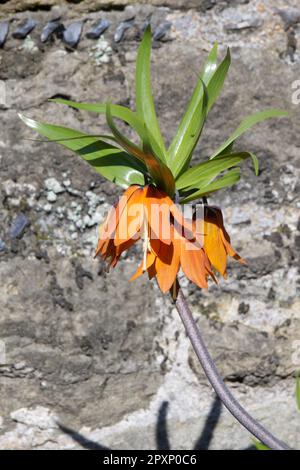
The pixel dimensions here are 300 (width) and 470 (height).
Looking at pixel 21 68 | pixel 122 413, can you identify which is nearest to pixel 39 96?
pixel 21 68

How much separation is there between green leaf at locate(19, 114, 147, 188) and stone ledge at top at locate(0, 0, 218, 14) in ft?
1.55

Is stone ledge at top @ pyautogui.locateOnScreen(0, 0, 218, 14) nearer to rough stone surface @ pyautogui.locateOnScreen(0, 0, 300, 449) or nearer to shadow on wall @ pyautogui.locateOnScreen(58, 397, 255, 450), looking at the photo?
rough stone surface @ pyautogui.locateOnScreen(0, 0, 300, 449)

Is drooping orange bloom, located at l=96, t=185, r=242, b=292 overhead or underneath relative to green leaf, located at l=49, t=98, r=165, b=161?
underneath

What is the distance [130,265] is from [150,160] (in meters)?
0.50

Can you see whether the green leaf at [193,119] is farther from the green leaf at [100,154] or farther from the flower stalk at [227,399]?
the flower stalk at [227,399]

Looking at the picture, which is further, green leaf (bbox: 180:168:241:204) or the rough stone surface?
the rough stone surface

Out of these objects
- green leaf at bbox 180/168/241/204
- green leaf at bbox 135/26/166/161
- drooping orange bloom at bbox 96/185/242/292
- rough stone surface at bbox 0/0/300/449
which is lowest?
rough stone surface at bbox 0/0/300/449

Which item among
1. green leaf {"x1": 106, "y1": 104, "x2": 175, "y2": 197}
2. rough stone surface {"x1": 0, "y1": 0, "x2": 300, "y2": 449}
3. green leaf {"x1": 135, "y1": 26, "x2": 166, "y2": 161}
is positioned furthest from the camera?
rough stone surface {"x1": 0, "y1": 0, "x2": 300, "y2": 449}

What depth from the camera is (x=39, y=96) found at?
46.4 inches

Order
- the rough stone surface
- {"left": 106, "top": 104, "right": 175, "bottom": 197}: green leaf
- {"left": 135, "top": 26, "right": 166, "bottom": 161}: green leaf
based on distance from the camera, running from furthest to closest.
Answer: the rough stone surface → {"left": 135, "top": 26, "right": 166, "bottom": 161}: green leaf → {"left": 106, "top": 104, "right": 175, "bottom": 197}: green leaf

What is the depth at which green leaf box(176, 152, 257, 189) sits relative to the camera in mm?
732

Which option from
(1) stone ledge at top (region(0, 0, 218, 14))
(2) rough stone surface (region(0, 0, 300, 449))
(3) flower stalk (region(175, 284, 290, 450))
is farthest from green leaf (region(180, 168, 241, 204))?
(1) stone ledge at top (region(0, 0, 218, 14))

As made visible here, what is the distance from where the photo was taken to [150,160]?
70 cm

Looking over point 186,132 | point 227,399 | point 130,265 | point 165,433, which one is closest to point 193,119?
point 186,132
